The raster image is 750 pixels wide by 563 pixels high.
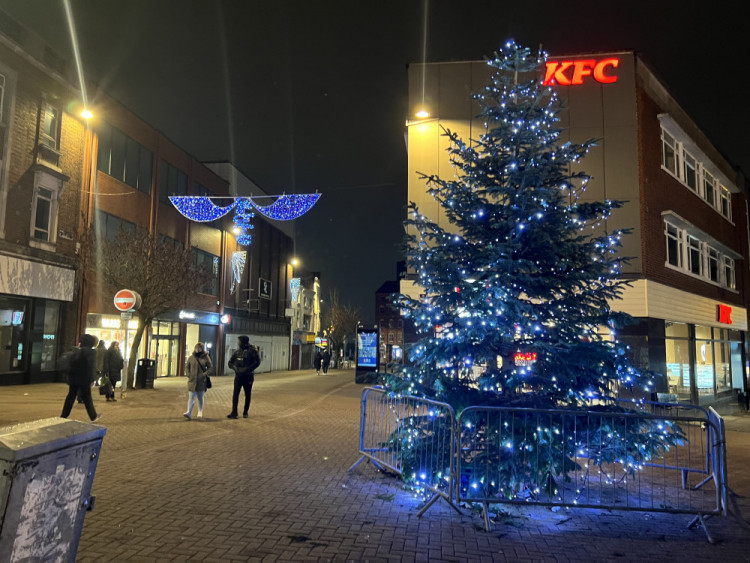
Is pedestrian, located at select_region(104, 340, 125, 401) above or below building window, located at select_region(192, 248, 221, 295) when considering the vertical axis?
below

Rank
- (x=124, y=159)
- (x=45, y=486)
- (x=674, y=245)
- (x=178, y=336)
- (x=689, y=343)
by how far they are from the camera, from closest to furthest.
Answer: (x=45, y=486), (x=674, y=245), (x=689, y=343), (x=124, y=159), (x=178, y=336)

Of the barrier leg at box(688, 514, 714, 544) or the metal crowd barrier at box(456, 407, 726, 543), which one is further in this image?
the metal crowd barrier at box(456, 407, 726, 543)

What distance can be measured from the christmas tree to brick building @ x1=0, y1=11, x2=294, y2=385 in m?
11.6

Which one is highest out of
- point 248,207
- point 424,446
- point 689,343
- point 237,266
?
point 248,207

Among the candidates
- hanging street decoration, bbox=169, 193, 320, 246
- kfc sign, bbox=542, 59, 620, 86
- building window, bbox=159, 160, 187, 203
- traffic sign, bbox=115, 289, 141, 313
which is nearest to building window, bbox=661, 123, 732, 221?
kfc sign, bbox=542, 59, 620, 86

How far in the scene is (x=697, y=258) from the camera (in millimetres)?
20812

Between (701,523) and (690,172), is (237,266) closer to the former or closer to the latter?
(690,172)

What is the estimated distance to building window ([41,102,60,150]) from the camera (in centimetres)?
1873

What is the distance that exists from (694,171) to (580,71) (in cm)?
755

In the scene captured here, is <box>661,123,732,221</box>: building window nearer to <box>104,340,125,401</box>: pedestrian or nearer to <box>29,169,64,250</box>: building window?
<box>104,340,125,401</box>: pedestrian

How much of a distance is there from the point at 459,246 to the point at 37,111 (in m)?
17.8

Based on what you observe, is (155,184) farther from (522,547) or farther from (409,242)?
(522,547)

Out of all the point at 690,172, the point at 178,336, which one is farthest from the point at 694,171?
the point at 178,336

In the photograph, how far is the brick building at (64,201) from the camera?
683 inches
